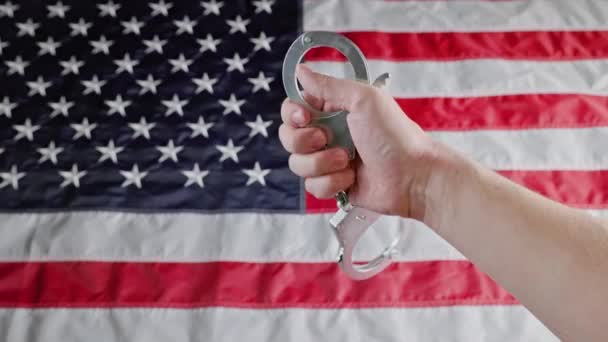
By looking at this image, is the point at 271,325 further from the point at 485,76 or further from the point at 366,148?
the point at 485,76

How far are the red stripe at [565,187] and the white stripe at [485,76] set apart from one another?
184 millimetres

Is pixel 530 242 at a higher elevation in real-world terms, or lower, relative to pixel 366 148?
lower

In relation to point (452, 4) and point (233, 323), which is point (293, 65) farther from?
point (452, 4)

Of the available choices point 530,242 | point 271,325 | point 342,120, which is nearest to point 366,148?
point 342,120

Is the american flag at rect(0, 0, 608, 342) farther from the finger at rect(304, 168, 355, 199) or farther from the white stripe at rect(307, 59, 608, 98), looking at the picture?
the finger at rect(304, 168, 355, 199)

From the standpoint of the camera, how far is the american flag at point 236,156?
988 millimetres

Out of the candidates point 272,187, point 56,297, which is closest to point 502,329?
point 272,187

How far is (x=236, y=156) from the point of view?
116 cm

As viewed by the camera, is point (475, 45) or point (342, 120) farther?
point (475, 45)

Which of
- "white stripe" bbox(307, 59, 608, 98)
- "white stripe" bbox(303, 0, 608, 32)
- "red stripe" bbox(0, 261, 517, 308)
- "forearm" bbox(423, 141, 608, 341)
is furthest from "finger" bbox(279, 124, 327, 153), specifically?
"white stripe" bbox(303, 0, 608, 32)

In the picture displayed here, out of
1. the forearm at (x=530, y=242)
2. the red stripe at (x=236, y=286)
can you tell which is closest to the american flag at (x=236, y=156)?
the red stripe at (x=236, y=286)

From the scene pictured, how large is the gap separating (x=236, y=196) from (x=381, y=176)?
1.38 ft

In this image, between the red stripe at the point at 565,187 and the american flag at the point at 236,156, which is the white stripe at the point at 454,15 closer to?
the american flag at the point at 236,156

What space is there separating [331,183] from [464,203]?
0.16 metres
